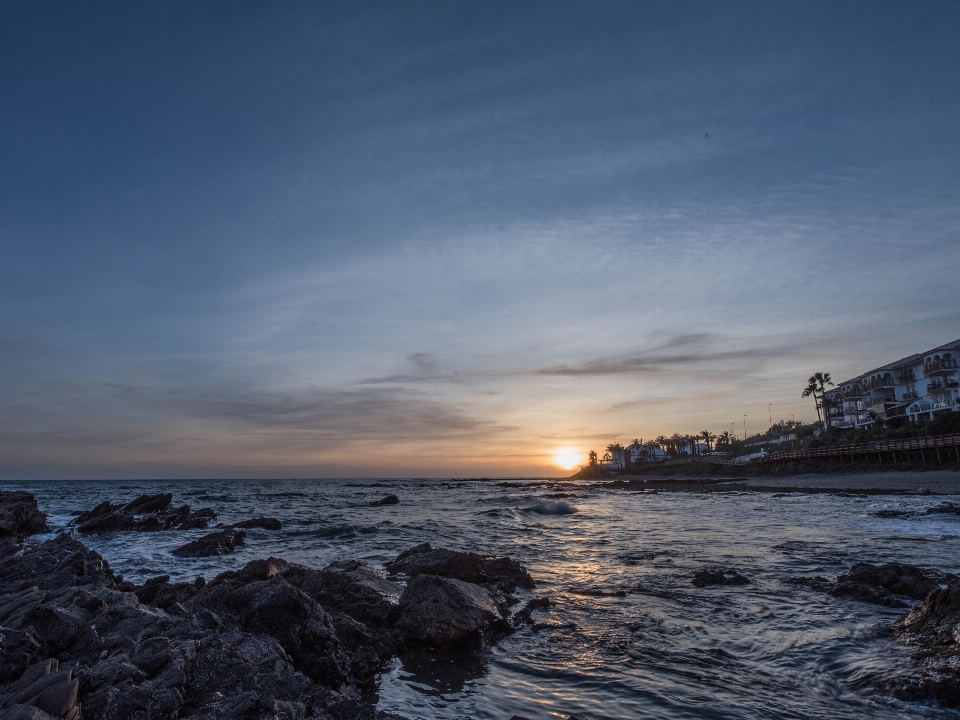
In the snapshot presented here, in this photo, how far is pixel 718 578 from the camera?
14.6 metres

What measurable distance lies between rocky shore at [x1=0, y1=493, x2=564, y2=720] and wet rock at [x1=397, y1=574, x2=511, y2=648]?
0.08 feet

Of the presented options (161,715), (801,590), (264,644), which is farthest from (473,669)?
(801,590)

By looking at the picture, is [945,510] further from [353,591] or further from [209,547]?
[209,547]

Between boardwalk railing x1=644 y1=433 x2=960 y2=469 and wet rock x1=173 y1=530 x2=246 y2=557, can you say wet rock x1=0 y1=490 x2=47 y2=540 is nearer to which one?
wet rock x1=173 y1=530 x2=246 y2=557

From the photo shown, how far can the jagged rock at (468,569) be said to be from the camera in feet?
46.4

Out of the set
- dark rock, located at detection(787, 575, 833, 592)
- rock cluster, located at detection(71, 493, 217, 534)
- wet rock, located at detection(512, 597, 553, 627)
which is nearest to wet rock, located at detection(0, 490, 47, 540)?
rock cluster, located at detection(71, 493, 217, 534)

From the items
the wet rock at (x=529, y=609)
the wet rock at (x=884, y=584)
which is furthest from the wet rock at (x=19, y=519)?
the wet rock at (x=884, y=584)

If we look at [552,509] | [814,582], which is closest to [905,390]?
[552,509]

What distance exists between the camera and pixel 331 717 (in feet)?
Answer: 19.0

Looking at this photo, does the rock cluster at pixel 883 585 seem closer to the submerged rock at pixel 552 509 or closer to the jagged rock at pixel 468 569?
the jagged rock at pixel 468 569

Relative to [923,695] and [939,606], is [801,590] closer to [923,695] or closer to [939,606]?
[939,606]

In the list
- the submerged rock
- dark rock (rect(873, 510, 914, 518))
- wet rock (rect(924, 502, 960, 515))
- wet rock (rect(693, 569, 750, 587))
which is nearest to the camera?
wet rock (rect(693, 569, 750, 587))

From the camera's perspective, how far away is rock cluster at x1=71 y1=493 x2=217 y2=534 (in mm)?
34656

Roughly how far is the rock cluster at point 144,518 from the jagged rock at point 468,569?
26618mm
